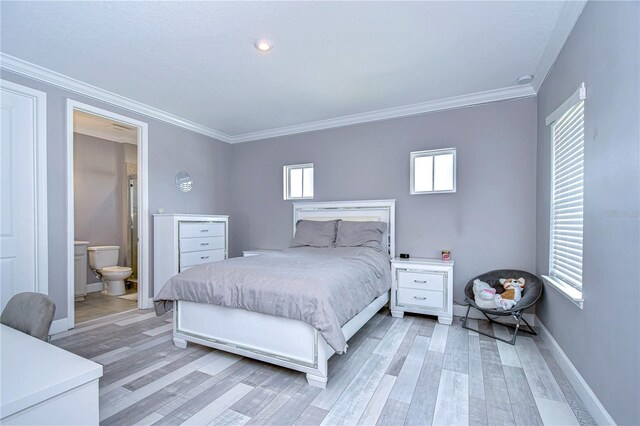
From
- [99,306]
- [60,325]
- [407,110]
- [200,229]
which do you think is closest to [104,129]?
[200,229]

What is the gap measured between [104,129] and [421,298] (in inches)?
216

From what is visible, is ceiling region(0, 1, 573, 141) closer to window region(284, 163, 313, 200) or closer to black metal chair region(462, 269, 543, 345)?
window region(284, 163, 313, 200)

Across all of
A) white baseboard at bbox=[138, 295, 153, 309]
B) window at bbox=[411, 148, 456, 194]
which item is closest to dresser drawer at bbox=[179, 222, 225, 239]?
white baseboard at bbox=[138, 295, 153, 309]

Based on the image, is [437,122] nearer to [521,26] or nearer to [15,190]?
[521,26]

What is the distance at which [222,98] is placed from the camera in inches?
142

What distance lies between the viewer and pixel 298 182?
4812 mm

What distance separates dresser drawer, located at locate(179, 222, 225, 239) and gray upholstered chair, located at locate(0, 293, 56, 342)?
240 cm

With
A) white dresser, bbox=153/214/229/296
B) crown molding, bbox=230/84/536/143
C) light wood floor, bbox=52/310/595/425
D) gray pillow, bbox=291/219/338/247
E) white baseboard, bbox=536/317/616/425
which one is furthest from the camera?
gray pillow, bbox=291/219/338/247

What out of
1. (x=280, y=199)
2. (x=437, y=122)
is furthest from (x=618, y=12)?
(x=280, y=199)

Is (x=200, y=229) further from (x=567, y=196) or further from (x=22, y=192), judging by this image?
(x=567, y=196)

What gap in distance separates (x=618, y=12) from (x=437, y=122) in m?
2.21

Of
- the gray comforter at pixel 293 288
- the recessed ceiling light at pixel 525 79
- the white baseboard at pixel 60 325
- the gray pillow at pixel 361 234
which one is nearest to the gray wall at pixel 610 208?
the recessed ceiling light at pixel 525 79

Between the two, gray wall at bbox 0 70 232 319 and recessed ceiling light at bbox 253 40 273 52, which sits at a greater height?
recessed ceiling light at bbox 253 40 273 52

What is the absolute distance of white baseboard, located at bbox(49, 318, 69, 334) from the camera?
2.98 m
